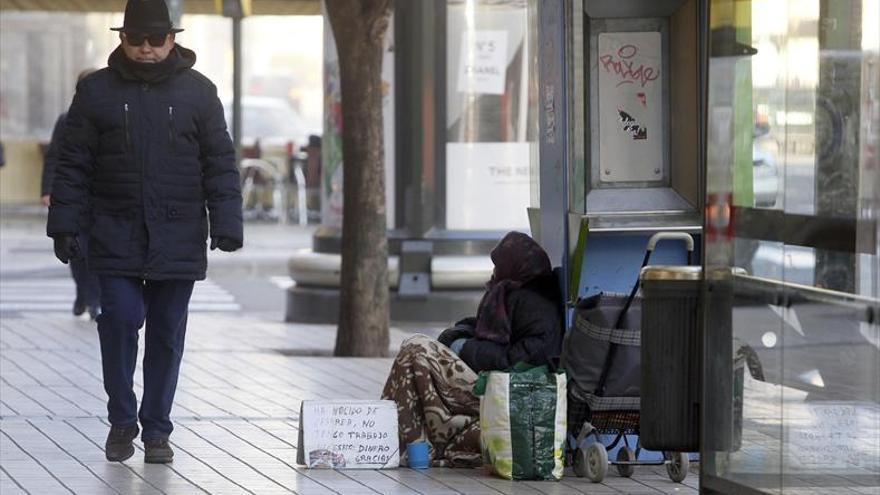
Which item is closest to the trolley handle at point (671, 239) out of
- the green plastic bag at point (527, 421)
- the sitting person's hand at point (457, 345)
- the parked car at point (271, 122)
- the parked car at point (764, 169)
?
the green plastic bag at point (527, 421)

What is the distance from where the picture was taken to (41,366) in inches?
424

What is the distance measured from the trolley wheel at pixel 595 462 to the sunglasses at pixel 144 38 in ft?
7.70

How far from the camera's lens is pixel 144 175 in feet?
24.6

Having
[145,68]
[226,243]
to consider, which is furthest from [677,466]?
[145,68]

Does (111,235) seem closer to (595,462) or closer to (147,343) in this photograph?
(147,343)

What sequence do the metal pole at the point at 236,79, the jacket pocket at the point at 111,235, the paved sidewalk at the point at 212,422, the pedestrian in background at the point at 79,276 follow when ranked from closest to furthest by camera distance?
the paved sidewalk at the point at 212,422 < the jacket pocket at the point at 111,235 < the pedestrian in background at the point at 79,276 < the metal pole at the point at 236,79

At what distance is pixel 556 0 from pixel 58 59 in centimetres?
2890

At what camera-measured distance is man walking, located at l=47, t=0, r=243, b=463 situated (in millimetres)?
7492

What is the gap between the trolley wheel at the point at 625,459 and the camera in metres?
→ 7.50

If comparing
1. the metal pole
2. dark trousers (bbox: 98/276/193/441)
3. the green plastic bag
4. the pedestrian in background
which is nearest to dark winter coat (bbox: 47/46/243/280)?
dark trousers (bbox: 98/276/193/441)

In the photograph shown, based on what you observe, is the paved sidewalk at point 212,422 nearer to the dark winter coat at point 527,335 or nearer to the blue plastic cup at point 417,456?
the blue plastic cup at point 417,456

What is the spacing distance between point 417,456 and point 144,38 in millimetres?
2008

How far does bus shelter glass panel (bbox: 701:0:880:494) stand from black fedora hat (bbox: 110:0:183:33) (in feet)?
7.78

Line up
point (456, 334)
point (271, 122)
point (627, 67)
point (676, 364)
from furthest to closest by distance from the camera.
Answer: point (271, 122)
point (456, 334)
point (627, 67)
point (676, 364)
